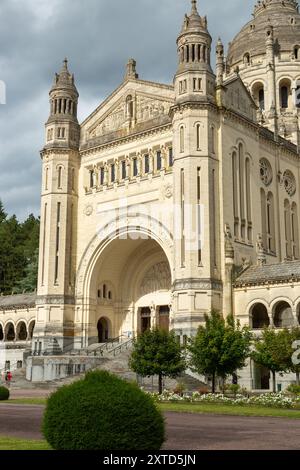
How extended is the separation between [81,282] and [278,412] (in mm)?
32454

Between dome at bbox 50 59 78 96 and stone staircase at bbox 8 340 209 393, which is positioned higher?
dome at bbox 50 59 78 96

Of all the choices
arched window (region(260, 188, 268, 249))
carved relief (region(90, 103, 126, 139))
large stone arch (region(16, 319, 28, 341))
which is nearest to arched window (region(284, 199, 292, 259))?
arched window (region(260, 188, 268, 249))

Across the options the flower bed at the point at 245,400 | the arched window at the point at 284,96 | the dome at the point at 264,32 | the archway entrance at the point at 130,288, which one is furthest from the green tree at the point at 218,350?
the dome at the point at 264,32

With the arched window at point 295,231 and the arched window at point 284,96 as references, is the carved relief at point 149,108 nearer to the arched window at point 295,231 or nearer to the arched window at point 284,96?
the arched window at point 295,231

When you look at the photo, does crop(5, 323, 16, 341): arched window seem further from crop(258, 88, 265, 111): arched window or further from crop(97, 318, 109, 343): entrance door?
crop(258, 88, 265, 111): arched window

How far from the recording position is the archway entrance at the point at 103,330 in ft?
188

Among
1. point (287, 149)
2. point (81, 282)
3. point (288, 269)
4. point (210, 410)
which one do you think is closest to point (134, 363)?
point (210, 410)

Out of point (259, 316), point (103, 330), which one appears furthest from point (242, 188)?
point (103, 330)

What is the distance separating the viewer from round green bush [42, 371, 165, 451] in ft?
35.9

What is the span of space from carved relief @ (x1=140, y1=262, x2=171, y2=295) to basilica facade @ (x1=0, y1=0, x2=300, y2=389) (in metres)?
0.12

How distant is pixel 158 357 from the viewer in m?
34.5

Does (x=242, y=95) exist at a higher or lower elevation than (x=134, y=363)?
higher

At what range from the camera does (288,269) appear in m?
43.7

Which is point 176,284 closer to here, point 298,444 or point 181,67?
point 181,67
